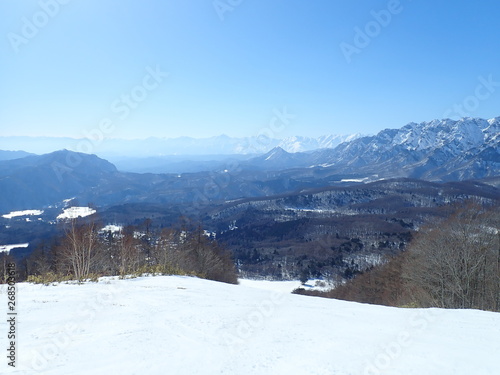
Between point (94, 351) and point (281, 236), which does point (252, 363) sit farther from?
point (281, 236)

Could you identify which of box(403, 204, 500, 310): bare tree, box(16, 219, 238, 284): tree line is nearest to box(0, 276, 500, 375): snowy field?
box(16, 219, 238, 284): tree line

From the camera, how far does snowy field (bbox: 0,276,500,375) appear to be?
6.94 meters

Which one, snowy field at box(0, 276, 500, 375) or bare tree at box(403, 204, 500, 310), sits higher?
snowy field at box(0, 276, 500, 375)

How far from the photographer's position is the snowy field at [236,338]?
694 cm

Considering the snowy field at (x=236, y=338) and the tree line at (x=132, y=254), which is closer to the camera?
the snowy field at (x=236, y=338)

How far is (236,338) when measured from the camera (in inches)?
341

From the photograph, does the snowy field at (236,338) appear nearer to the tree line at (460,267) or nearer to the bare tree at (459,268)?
the tree line at (460,267)

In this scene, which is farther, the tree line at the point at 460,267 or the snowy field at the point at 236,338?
the tree line at the point at 460,267

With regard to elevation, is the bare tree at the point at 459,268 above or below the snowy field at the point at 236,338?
below

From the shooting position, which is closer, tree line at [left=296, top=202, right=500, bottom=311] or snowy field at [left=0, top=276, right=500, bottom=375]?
snowy field at [left=0, top=276, right=500, bottom=375]

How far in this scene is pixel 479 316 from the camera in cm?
1116

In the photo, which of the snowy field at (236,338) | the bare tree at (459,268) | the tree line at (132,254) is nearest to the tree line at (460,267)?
the bare tree at (459,268)

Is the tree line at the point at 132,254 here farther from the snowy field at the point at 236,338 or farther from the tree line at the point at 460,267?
the tree line at the point at 460,267

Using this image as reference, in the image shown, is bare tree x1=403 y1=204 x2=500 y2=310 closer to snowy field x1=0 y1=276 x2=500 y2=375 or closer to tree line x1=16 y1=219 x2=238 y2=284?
snowy field x1=0 y1=276 x2=500 y2=375
